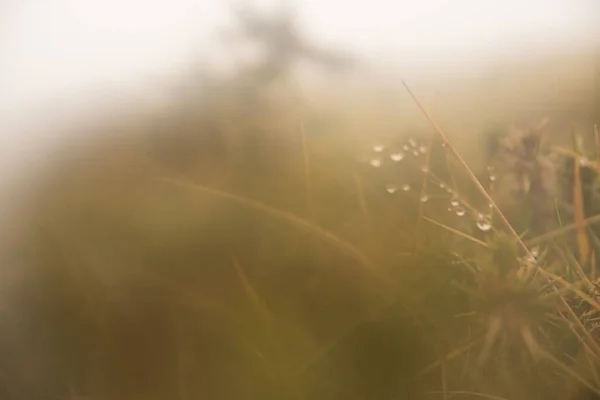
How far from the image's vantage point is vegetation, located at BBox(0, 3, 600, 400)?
66 centimetres

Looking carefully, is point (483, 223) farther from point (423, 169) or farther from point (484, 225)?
point (423, 169)

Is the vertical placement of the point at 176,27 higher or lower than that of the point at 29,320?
higher

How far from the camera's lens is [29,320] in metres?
0.65

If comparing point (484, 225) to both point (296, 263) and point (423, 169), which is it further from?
point (296, 263)

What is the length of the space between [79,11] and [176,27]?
13 centimetres

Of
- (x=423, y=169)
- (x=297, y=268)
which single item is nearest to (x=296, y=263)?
(x=297, y=268)

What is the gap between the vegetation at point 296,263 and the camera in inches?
25.8

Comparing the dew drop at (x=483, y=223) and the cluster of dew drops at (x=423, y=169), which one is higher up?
the cluster of dew drops at (x=423, y=169)

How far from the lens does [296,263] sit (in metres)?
0.68

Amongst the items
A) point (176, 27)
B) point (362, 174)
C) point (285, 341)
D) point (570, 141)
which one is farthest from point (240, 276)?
point (570, 141)

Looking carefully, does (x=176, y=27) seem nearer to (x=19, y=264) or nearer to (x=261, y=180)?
(x=261, y=180)

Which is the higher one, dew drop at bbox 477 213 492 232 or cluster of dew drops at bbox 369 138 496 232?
cluster of dew drops at bbox 369 138 496 232

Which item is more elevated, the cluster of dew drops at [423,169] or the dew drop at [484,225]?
the cluster of dew drops at [423,169]

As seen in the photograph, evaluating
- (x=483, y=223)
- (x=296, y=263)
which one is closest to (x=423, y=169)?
(x=483, y=223)
